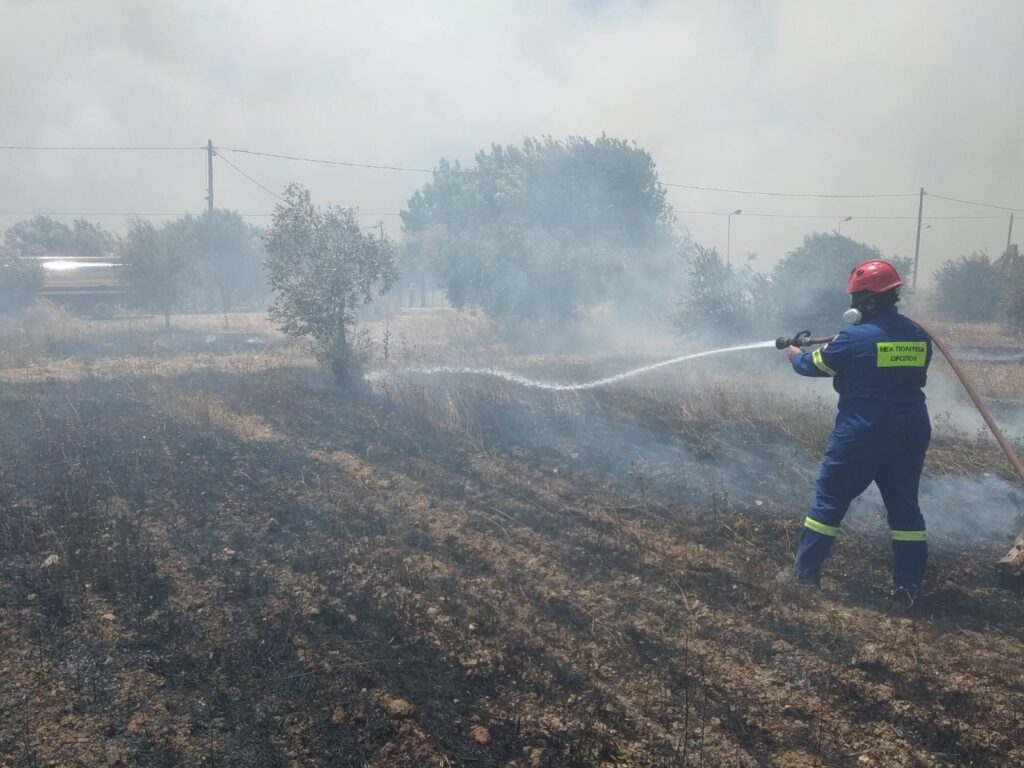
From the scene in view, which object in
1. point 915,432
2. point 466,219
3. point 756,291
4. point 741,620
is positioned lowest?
point 741,620

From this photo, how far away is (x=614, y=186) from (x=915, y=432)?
18.2 metres

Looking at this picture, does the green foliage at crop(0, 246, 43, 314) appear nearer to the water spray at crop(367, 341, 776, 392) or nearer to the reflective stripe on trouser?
the water spray at crop(367, 341, 776, 392)

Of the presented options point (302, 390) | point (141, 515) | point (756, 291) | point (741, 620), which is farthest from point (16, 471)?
point (756, 291)

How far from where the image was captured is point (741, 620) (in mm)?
3953

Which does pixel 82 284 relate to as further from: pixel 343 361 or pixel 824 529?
pixel 824 529

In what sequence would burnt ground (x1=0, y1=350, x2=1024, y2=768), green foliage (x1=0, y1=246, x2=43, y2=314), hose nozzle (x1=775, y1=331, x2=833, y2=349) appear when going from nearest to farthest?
burnt ground (x1=0, y1=350, x2=1024, y2=768) → hose nozzle (x1=775, y1=331, x2=833, y2=349) → green foliage (x1=0, y1=246, x2=43, y2=314)

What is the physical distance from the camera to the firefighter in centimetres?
428

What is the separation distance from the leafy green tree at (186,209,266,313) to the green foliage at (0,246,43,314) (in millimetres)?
6867

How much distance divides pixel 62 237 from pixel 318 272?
114 feet

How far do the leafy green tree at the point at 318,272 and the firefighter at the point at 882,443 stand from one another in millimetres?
6447

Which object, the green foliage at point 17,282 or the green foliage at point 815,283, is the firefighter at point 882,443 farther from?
the green foliage at point 17,282

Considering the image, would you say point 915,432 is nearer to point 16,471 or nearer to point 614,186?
point 16,471

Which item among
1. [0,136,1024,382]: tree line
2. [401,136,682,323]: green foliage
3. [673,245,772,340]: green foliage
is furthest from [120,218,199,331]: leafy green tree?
[673,245,772,340]: green foliage

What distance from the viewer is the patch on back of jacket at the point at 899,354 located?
14.1ft
